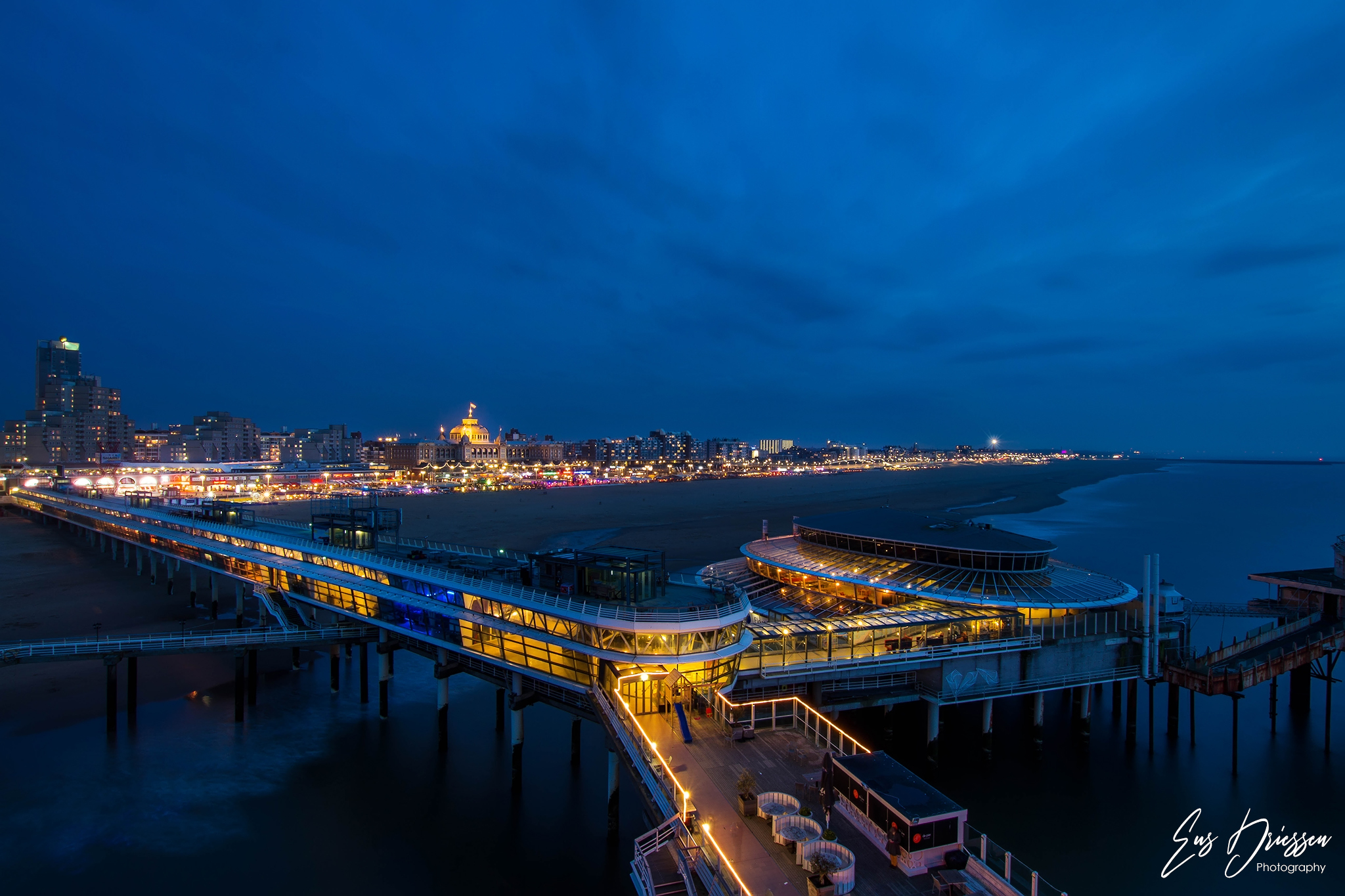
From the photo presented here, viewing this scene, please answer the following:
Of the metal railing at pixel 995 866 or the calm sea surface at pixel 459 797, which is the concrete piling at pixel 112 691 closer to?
the calm sea surface at pixel 459 797

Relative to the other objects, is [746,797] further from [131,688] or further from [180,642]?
[131,688]

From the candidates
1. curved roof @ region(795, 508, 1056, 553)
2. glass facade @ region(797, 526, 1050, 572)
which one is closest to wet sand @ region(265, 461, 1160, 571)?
curved roof @ region(795, 508, 1056, 553)

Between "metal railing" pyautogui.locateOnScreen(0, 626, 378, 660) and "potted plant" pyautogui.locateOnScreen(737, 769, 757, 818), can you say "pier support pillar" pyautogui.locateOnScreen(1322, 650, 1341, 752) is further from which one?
"metal railing" pyautogui.locateOnScreen(0, 626, 378, 660)

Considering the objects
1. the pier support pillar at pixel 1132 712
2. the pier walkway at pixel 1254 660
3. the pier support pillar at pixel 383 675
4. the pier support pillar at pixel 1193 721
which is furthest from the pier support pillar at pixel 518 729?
the pier support pillar at pixel 1193 721

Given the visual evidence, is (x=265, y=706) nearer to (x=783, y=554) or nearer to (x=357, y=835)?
(x=357, y=835)

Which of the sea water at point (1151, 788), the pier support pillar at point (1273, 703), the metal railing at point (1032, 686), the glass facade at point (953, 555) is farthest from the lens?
the glass facade at point (953, 555)

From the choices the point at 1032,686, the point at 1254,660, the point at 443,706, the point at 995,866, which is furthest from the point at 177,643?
the point at 1254,660
